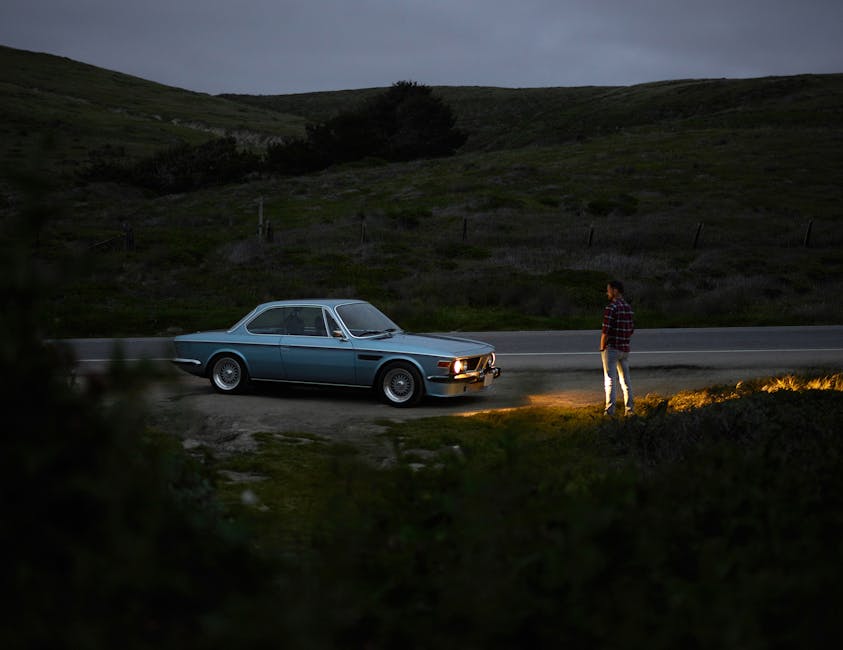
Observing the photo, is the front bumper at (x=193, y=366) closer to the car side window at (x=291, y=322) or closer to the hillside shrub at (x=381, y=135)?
the car side window at (x=291, y=322)

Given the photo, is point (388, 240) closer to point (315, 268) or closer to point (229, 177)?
point (315, 268)

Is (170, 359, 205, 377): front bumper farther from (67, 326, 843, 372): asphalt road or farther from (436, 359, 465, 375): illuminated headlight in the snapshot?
(436, 359, 465, 375): illuminated headlight

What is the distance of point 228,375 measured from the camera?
12.3 metres

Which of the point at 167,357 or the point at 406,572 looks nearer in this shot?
the point at 167,357

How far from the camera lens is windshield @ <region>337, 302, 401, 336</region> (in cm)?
1207

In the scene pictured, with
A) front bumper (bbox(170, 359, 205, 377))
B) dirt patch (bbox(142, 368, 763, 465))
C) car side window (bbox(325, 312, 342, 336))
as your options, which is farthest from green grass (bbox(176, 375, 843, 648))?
front bumper (bbox(170, 359, 205, 377))

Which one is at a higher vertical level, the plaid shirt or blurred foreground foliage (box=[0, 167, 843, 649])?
the plaid shirt

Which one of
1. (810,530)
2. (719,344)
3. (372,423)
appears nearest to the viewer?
(810,530)

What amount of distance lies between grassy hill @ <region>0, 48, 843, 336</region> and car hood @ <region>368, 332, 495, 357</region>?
3616 mm

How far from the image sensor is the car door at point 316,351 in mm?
11711

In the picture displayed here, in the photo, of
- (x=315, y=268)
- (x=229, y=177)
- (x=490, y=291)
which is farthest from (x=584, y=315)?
(x=229, y=177)

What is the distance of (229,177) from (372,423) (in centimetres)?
4796

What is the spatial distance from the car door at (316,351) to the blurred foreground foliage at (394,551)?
7224 millimetres

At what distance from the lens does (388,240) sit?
1293 inches
